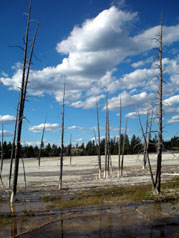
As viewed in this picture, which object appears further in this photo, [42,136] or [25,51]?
[42,136]

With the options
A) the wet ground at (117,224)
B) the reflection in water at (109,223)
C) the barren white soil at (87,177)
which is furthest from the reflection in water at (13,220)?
the barren white soil at (87,177)

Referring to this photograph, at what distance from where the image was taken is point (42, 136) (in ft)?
144

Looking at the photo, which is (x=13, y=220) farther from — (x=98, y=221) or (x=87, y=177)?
(x=87, y=177)

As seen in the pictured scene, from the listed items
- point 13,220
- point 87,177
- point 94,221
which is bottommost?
point 87,177

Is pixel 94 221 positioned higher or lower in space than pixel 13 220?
higher

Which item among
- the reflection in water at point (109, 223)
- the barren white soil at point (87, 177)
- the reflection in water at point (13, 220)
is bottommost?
the barren white soil at point (87, 177)

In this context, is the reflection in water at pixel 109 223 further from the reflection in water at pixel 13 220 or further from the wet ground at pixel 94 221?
the reflection in water at pixel 13 220

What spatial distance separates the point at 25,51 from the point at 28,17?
2.39m

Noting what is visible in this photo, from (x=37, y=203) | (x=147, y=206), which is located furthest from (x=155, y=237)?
(x=37, y=203)

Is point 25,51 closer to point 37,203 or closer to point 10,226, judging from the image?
point 37,203

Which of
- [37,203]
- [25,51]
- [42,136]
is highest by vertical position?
[25,51]

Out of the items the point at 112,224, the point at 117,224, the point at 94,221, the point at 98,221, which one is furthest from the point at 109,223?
the point at 94,221

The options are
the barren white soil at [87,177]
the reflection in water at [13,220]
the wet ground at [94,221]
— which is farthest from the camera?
the barren white soil at [87,177]

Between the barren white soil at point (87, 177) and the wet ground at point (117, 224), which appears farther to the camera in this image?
the barren white soil at point (87, 177)
